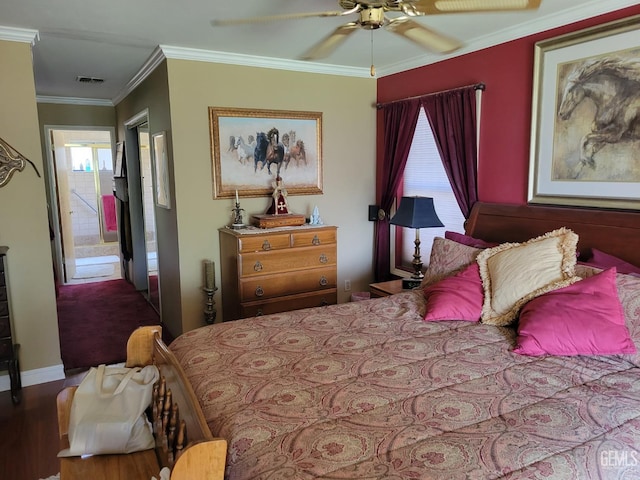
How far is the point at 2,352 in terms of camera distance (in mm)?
3115

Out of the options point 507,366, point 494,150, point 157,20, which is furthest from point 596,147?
point 157,20

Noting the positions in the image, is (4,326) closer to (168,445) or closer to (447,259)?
(168,445)

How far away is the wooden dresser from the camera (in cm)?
359

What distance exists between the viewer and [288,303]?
3.78 metres

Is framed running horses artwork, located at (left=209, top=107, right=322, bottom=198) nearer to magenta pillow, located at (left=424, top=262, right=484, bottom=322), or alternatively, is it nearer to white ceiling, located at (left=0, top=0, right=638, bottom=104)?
white ceiling, located at (left=0, top=0, right=638, bottom=104)

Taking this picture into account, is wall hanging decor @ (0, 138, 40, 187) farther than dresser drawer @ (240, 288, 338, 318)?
No

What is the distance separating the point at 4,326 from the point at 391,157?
338 centimetres

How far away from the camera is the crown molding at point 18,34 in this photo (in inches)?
120

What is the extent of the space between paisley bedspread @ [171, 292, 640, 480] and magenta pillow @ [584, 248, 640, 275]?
0.67 m

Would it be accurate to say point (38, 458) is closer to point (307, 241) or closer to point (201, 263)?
point (201, 263)

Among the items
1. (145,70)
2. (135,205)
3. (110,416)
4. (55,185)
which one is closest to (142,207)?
(135,205)

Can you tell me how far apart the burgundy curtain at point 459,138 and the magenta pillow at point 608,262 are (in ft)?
3.51

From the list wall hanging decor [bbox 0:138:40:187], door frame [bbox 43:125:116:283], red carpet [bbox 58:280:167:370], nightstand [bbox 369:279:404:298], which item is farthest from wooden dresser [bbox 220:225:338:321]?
door frame [bbox 43:125:116:283]
